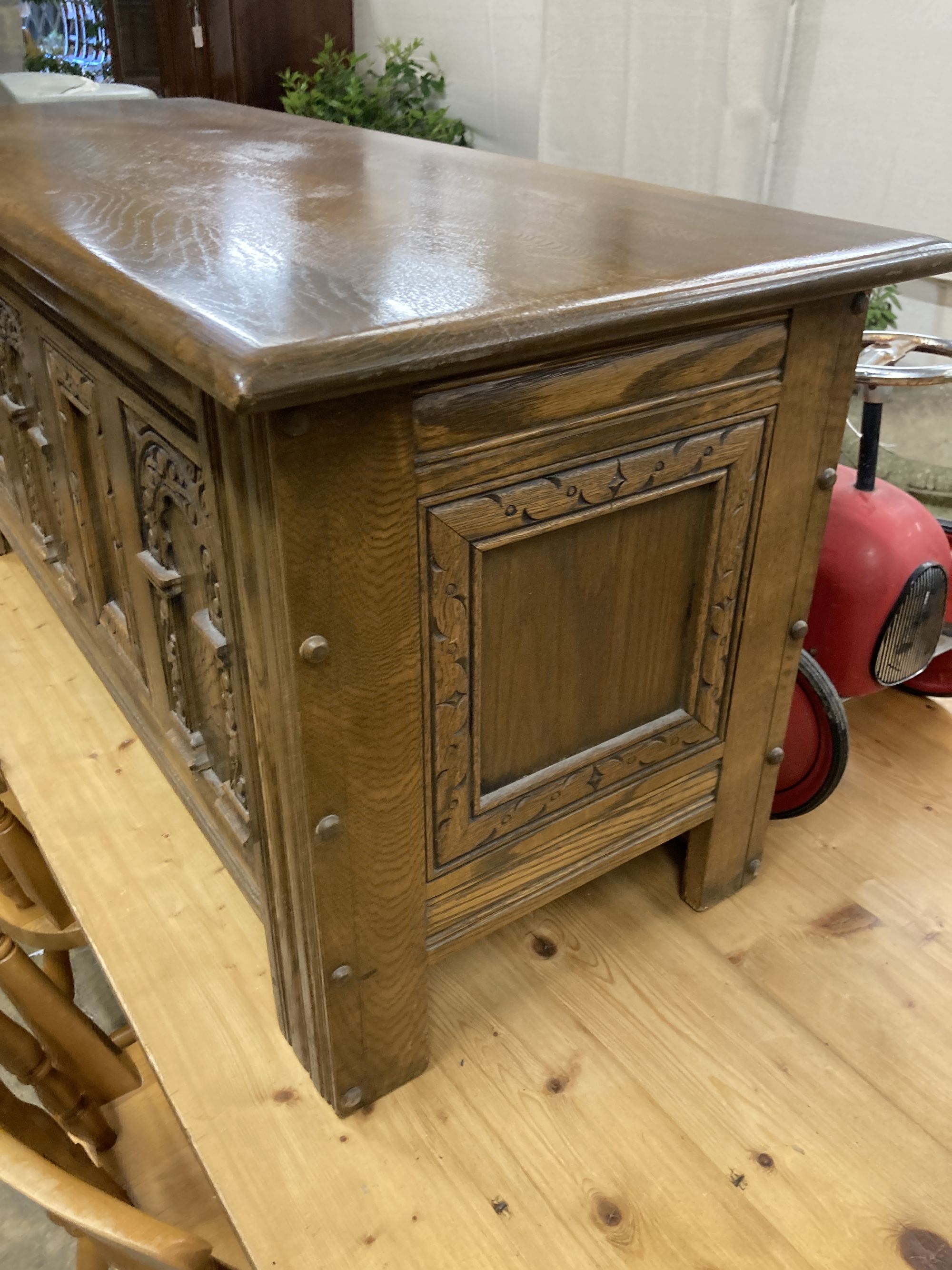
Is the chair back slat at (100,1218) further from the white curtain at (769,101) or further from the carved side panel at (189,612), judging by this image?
the white curtain at (769,101)

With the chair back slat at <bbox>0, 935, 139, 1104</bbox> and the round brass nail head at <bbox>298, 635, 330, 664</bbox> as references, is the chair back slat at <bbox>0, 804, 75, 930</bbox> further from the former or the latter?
the round brass nail head at <bbox>298, 635, 330, 664</bbox>

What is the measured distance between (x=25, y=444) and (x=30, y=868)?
595 millimetres

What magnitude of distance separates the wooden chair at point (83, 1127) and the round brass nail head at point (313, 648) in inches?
13.7

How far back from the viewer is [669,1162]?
0.94 m

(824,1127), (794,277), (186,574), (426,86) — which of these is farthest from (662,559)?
(426,86)

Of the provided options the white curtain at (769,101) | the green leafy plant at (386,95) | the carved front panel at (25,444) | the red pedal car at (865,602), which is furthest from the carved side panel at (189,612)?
the green leafy plant at (386,95)

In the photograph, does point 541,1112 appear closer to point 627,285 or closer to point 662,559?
point 662,559

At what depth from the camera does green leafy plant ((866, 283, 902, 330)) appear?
2.16m

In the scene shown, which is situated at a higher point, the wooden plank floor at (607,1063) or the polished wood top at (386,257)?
the polished wood top at (386,257)

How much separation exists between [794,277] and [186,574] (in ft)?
1.94

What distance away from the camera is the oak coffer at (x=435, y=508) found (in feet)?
2.29

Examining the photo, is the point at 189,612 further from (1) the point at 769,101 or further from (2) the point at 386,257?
(1) the point at 769,101

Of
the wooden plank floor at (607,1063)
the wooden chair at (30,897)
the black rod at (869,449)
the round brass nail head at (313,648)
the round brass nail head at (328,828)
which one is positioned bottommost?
the wooden chair at (30,897)

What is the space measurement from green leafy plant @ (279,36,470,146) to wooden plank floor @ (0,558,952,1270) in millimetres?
2773
